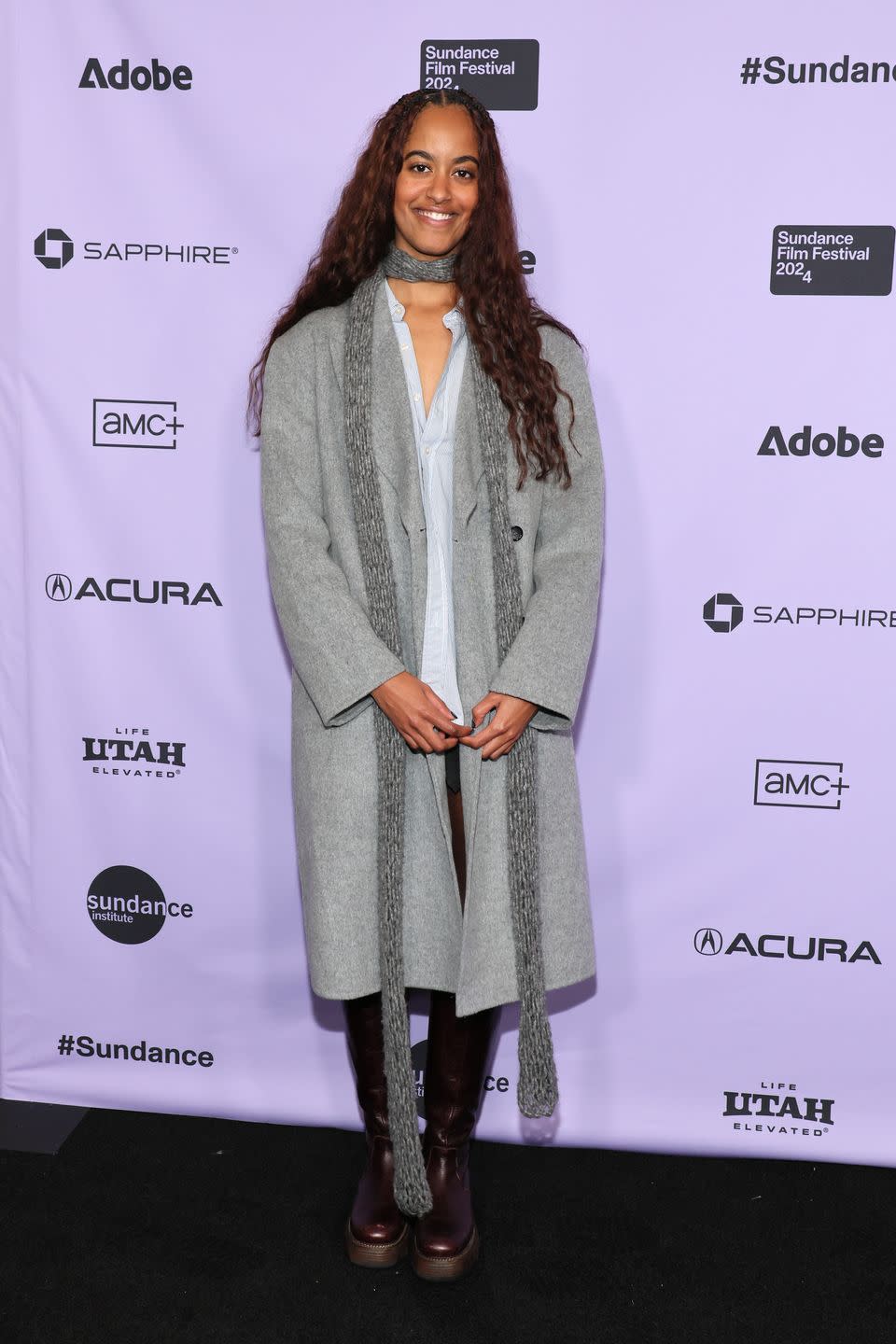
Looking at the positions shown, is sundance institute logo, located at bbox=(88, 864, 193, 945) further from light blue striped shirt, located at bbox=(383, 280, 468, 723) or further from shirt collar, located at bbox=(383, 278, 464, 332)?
shirt collar, located at bbox=(383, 278, 464, 332)

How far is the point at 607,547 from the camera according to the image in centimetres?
238

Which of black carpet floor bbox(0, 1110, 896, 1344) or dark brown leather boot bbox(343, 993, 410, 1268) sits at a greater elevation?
dark brown leather boot bbox(343, 993, 410, 1268)

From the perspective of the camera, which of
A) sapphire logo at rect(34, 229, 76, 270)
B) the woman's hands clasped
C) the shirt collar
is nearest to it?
the woman's hands clasped

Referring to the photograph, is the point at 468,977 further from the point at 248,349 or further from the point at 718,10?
the point at 718,10

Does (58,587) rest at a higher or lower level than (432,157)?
lower

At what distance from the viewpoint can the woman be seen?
6.34 feet

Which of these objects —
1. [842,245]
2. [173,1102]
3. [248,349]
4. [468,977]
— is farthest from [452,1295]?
[842,245]

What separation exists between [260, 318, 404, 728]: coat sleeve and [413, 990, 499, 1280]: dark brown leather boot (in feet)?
1.89

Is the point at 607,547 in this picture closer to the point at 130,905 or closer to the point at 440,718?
the point at 440,718

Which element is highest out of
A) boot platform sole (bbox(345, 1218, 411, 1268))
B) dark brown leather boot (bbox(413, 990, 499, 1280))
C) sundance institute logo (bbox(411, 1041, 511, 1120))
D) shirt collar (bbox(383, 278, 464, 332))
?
shirt collar (bbox(383, 278, 464, 332))

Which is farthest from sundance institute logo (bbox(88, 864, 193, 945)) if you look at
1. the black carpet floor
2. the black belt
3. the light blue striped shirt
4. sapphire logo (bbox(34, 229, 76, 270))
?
sapphire logo (bbox(34, 229, 76, 270))

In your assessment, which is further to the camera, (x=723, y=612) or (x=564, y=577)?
(x=723, y=612)

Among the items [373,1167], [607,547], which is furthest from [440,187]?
[373,1167]

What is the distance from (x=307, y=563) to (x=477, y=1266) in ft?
3.90
